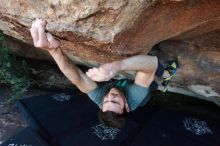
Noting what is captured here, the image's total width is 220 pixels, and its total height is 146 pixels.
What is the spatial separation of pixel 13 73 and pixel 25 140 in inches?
35.8

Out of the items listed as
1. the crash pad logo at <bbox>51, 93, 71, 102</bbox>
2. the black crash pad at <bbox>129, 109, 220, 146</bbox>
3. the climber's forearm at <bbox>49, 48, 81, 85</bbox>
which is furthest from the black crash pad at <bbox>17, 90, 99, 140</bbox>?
the climber's forearm at <bbox>49, 48, 81, 85</bbox>

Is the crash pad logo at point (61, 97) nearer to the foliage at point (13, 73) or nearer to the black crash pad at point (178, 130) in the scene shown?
the foliage at point (13, 73)

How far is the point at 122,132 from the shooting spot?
11.9ft

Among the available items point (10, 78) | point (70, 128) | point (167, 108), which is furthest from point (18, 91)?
point (167, 108)

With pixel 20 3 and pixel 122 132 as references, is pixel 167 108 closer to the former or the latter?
pixel 122 132

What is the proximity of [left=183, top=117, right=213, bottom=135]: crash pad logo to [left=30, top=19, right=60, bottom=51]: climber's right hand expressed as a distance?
7.23 ft

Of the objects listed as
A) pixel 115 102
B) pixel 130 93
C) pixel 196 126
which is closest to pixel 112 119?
pixel 115 102

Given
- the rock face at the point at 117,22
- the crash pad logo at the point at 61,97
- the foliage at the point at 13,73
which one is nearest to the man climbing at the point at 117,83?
the rock face at the point at 117,22

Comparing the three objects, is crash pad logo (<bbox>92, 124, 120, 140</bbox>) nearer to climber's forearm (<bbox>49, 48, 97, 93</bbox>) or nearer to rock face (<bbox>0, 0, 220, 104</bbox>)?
climber's forearm (<bbox>49, 48, 97, 93</bbox>)

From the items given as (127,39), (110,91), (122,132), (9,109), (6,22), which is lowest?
(122,132)

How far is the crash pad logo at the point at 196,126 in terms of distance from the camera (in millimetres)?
3750

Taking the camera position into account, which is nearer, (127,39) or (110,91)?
(127,39)

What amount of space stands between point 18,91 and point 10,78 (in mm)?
212

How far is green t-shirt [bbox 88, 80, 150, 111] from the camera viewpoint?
279 centimetres
